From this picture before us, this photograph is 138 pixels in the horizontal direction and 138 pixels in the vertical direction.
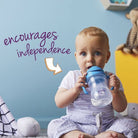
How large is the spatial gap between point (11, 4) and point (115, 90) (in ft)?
2.91

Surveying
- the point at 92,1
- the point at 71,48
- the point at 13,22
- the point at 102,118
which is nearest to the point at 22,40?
the point at 13,22

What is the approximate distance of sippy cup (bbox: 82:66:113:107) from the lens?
857mm

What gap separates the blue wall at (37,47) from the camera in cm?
153

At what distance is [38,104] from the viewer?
1.54m

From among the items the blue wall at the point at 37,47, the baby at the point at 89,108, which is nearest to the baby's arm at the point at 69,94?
the baby at the point at 89,108

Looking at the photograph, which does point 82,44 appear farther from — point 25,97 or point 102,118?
point 25,97

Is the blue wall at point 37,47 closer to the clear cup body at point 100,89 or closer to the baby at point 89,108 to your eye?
the baby at point 89,108

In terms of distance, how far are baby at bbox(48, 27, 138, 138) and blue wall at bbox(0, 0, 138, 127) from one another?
1.75 ft

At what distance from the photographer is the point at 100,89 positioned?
0.86 m

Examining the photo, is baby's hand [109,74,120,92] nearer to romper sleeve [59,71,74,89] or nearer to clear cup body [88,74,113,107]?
clear cup body [88,74,113,107]

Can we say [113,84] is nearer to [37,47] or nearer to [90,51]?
[90,51]

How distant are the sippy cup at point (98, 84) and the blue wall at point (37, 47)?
2.22ft

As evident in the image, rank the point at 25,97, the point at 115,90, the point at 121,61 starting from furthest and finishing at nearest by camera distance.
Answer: the point at 25,97 < the point at 121,61 < the point at 115,90

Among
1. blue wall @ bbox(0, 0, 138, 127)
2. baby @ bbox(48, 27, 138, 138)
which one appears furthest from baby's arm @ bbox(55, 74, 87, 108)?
blue wall @ bbox(0, 0, 138, 127)
